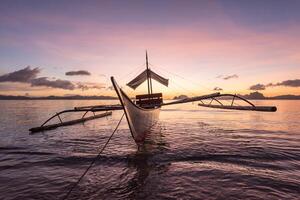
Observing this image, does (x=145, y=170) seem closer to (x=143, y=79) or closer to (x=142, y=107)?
(x=142, y=107)

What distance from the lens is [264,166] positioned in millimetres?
12086

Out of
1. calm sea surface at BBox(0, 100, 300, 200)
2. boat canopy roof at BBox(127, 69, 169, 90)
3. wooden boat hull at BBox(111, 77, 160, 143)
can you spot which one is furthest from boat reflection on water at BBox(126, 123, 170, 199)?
boat canopy roof at BBox(127, 69, 169, 90)

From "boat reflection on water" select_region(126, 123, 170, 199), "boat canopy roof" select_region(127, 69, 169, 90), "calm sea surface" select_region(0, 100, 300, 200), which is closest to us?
"calm sea surface" select_region(0, 100, 300, 200)

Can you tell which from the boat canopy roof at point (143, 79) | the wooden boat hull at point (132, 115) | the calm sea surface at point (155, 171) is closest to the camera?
the calm sea surface at point (155, 171)

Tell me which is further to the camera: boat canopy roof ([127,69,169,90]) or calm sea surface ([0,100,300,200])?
boat canopy roof ([127,69,169,90])

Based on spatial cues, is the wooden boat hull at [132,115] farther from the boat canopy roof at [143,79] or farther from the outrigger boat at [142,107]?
the boat canopy roof at [143,79]

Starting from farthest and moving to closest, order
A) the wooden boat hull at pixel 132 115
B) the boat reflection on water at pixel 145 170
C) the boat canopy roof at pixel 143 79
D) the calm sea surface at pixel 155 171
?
the boat canopy roof at pixel 143 79 < the wooden boat hull at pixel 132 115 < the boat reflection on water at pixel 145 170 < the calm sea surface at pixel 155 171

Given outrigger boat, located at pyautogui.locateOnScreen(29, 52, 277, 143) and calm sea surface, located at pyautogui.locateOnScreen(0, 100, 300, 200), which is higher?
outrigger boat, located at pyautogui.locateOnScreen(29, 52, 277, 143)

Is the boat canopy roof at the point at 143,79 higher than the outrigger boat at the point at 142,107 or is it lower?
higher

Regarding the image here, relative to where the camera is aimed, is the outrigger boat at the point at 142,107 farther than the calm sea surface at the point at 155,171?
Yes

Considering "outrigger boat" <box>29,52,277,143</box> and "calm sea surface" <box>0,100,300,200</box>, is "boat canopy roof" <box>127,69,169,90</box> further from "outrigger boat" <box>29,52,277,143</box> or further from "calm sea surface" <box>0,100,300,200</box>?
"calm sea surface" <box>0,100,300,200</box>

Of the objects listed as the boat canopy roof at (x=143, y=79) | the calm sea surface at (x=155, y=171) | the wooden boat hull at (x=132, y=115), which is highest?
the boat canopy roof at (x=143, y=79)

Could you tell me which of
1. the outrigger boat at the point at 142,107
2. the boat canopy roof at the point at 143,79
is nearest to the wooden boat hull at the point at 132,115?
the outrigger boat at the point at 142,107

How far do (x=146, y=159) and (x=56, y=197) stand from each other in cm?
587
